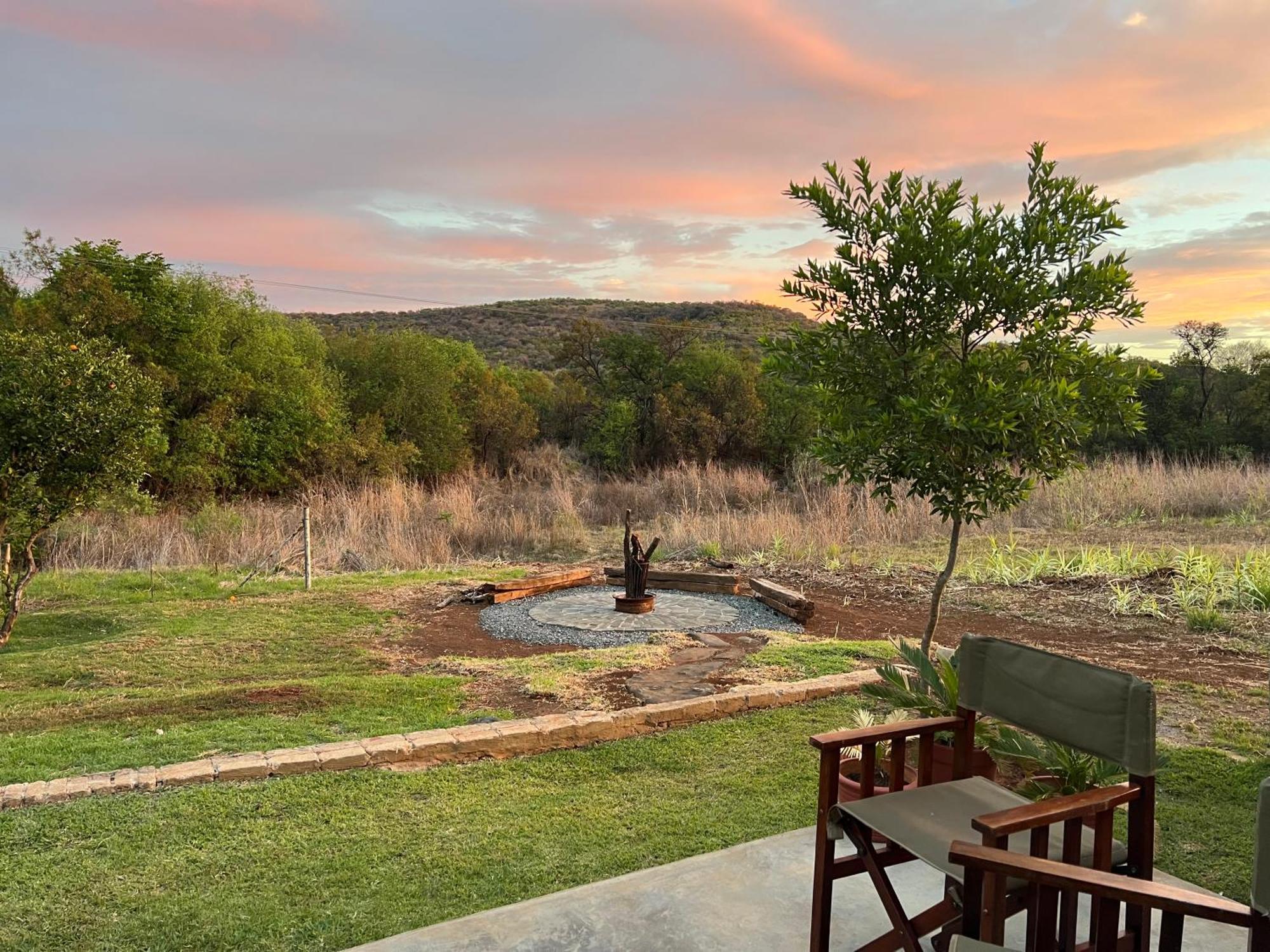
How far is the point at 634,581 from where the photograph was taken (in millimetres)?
7848

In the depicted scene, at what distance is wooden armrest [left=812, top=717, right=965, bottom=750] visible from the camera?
214cm

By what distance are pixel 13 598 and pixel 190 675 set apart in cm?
229

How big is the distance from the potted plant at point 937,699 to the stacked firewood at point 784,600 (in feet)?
13.5

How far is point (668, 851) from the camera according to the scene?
9.46 feet

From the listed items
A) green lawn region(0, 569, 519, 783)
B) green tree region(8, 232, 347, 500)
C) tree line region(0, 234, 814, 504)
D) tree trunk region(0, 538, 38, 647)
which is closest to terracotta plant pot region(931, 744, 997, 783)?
green lawn region(0, 569, 519, 783)

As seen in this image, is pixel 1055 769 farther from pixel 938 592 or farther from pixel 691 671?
pixel 691 671

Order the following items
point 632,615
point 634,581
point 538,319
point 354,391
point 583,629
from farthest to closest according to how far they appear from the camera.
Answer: point 538,319 → point 354,391 → point 634,581 → point 632,615 → point 583,629

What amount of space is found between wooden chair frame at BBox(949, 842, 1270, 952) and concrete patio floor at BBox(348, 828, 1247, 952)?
2.01ft

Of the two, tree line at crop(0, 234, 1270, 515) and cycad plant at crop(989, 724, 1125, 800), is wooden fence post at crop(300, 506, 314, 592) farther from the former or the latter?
cycad plant at crop(989, 724, 1125, 800)

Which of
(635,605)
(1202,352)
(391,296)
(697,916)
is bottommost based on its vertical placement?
(635,605)

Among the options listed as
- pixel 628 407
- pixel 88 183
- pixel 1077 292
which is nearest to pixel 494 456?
pixel 628 407

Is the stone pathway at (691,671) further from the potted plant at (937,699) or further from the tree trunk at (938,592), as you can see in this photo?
the potted plant at (937,699)

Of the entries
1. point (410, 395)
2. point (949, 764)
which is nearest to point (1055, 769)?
point (949, 764)

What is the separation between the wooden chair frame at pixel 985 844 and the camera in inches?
65.7
